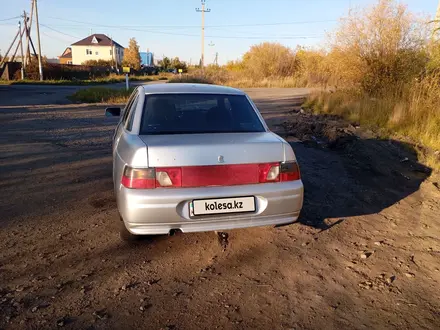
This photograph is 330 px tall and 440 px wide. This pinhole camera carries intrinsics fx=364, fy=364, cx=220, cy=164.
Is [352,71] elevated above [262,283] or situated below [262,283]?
above

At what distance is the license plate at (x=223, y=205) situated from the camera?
3.03m

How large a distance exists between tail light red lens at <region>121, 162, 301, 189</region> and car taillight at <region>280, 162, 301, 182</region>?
0.14 m

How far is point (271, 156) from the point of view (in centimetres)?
322

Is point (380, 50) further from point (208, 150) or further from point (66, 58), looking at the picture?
point (66, 58)

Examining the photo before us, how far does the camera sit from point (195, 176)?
9.94 feet

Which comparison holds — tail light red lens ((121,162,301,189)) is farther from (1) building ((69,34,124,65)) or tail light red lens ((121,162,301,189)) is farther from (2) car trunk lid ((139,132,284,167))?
(1) building ((69,34,124,65))

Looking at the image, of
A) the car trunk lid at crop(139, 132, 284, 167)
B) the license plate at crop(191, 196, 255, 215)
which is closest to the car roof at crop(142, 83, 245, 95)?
the car trunk lid at crop(139, 132, 284, 167)

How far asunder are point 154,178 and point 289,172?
121cm

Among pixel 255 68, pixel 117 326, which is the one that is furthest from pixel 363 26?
pixel 255 68

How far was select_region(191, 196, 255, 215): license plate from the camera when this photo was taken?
3027mm

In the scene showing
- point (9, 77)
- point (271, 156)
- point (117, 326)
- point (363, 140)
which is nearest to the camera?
point (117, 326)

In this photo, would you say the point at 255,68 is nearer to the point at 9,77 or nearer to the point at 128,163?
the point at 9,77

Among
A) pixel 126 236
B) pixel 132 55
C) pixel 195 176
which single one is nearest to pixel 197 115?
pixel 195 176

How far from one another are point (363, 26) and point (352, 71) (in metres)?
1.62
